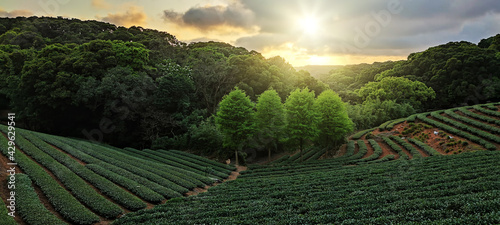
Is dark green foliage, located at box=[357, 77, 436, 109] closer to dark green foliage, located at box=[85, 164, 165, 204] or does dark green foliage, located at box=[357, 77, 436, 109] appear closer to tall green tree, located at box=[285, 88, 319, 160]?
tall green tree, located at box=[285, 88, 319, 160]

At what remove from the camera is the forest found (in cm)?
3753

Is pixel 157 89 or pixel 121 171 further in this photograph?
pixel 157 89

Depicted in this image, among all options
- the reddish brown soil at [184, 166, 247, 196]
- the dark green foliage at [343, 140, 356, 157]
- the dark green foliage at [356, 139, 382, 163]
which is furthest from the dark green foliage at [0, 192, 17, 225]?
the dark green foliage at [343, 140, 356, 157]

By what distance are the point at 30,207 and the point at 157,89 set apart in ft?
102

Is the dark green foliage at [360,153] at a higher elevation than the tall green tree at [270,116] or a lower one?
lower

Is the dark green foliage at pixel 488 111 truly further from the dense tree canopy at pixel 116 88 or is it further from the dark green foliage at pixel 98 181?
the dark green foliage at pixel 98 181

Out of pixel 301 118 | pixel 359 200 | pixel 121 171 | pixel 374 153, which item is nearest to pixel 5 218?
pixel 121 171

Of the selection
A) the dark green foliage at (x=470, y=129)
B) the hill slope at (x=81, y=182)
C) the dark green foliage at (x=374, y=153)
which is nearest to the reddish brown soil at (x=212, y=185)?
the hill slope at (x=81, y=182)

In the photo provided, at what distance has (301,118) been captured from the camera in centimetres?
3148

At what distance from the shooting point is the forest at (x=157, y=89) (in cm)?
3753

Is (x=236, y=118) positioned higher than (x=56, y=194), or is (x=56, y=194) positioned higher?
(x=236, y=118)

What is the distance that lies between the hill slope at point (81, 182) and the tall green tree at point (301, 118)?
35.6 ft

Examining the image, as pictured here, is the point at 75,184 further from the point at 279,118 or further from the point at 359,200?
the point at 279,118

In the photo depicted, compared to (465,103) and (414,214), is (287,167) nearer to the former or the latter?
(414,214)
